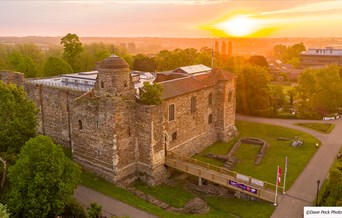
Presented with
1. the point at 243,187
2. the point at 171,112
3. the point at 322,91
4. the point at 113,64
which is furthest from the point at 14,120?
the point at 322,91

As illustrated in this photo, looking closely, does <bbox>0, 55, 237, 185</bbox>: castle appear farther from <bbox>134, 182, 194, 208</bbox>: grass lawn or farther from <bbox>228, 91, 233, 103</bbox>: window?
<bbox>228, 91, 233, 103</bbox>: window

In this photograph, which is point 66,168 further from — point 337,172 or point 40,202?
point 337,172

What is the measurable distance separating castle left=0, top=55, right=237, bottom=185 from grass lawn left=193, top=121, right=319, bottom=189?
465cm

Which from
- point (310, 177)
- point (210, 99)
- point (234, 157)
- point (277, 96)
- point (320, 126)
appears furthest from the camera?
point (277, 96)

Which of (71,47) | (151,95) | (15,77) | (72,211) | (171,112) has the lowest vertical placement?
(72,211)

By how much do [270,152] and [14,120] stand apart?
3121cm

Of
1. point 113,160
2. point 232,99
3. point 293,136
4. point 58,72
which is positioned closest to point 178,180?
point 113,160

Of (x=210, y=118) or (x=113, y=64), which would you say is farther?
(x=210, y=118)

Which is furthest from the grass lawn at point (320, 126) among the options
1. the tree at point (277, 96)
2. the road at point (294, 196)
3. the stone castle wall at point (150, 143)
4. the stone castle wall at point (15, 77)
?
the stone castle wall at point (15, 77)

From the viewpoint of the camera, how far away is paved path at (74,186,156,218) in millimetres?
28438

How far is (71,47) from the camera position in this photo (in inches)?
2800

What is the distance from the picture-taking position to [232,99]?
48031 millimetres

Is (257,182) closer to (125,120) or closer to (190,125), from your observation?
(190,125)

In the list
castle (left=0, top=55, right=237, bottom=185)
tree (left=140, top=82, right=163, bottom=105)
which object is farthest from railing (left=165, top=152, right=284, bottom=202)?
tree (left=140, top=82, right=163, bottom=105)
